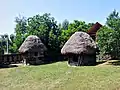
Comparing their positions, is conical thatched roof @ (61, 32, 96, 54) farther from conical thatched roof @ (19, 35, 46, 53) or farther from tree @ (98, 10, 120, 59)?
conical thatched roof @ (19, 35, 46, 53)

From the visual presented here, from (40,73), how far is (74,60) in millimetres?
7012

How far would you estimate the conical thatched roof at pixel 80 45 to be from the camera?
100.0 ft

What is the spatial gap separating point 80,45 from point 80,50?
0.76 m

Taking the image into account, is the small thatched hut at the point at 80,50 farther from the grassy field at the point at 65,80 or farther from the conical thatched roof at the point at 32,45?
the conical thatched roof at the point at 32,45

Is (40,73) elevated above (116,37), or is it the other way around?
(116,37)

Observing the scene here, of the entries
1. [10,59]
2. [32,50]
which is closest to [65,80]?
[32,50]

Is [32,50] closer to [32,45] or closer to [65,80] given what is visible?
[32,45]

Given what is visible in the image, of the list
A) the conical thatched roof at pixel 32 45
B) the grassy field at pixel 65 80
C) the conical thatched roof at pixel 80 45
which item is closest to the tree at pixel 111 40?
the conical thatched roof at pixel 80 45

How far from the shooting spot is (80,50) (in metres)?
30.3

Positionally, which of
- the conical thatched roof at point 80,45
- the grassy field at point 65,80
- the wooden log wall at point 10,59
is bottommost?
the grassy field at point 65,80

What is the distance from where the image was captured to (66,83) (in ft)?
70.0

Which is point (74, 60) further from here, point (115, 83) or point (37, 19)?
point (37, 19)

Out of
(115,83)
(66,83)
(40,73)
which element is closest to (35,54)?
(40,73)

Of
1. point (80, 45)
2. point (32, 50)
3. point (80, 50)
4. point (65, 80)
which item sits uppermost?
point (80, 45)
